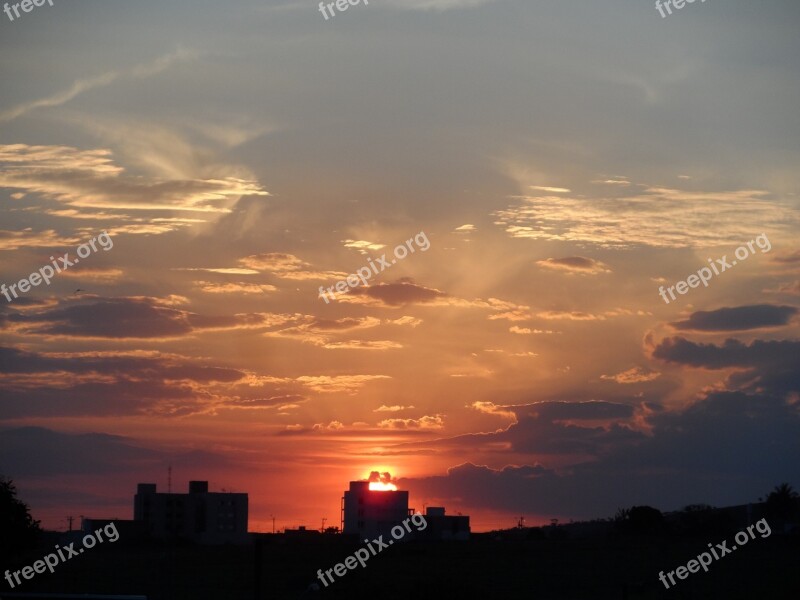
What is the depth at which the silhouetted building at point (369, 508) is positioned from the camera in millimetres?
137125

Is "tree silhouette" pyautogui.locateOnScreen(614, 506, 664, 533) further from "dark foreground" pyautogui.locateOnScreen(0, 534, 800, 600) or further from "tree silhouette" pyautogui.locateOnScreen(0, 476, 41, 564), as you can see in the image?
"tree silhouette" pyautogui.locateOnScreen(0, 476, 41, 564)

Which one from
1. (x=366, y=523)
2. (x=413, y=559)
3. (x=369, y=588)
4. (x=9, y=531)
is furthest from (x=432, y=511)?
(x=9, y=531)

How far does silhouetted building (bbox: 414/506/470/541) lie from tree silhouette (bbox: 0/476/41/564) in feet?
248

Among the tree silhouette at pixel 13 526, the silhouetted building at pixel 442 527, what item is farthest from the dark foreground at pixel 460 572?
the silhouetted building at pixel 442 527

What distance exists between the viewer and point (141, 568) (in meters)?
82.1

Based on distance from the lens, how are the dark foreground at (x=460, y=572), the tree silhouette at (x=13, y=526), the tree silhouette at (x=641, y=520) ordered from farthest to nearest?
the tree silhouette at (x=641, y=520) → the dark foreground at (x=460, y=572) → the tree silhouette at (x=13, y=526)

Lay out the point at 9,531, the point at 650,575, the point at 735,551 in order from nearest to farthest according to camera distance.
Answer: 1. the point at 9,531
2. the point at 650,575
3. the point at 735,551

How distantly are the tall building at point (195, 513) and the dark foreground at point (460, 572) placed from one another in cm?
3228

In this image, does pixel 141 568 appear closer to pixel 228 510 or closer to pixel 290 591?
pixel 290 591

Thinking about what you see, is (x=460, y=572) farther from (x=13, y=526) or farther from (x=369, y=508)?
(x=369, y=508)

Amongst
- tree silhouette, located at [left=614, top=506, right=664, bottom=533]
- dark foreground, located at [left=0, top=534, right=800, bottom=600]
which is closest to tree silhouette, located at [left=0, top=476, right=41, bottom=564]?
dark foreground, located at [left=0, top=534, right=800, bottom=600]

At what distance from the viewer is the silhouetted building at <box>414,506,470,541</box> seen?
406 ft

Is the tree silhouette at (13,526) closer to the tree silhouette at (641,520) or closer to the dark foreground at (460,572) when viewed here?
the dark foreground at (460,572)

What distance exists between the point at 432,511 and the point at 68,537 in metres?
42.2
